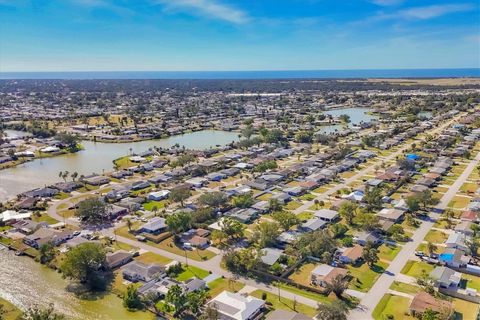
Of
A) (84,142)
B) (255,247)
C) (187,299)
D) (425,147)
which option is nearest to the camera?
(187,299)

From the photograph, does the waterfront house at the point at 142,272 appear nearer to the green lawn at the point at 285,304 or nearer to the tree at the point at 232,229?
the tree at the point at 232,229

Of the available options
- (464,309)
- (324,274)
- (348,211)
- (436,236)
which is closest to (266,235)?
(324,274)

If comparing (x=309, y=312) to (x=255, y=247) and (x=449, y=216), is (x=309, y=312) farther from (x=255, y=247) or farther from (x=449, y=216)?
(x=449, y=216)

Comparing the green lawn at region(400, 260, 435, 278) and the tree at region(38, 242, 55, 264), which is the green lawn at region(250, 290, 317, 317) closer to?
the green lawn at region(400, 260, 435, 278)

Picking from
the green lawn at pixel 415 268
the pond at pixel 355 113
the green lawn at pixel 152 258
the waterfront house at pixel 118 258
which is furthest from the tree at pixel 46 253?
the pond at pixel 355 113

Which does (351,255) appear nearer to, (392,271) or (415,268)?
(392,271)

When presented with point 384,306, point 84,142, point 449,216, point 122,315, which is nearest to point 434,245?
point 449,216
